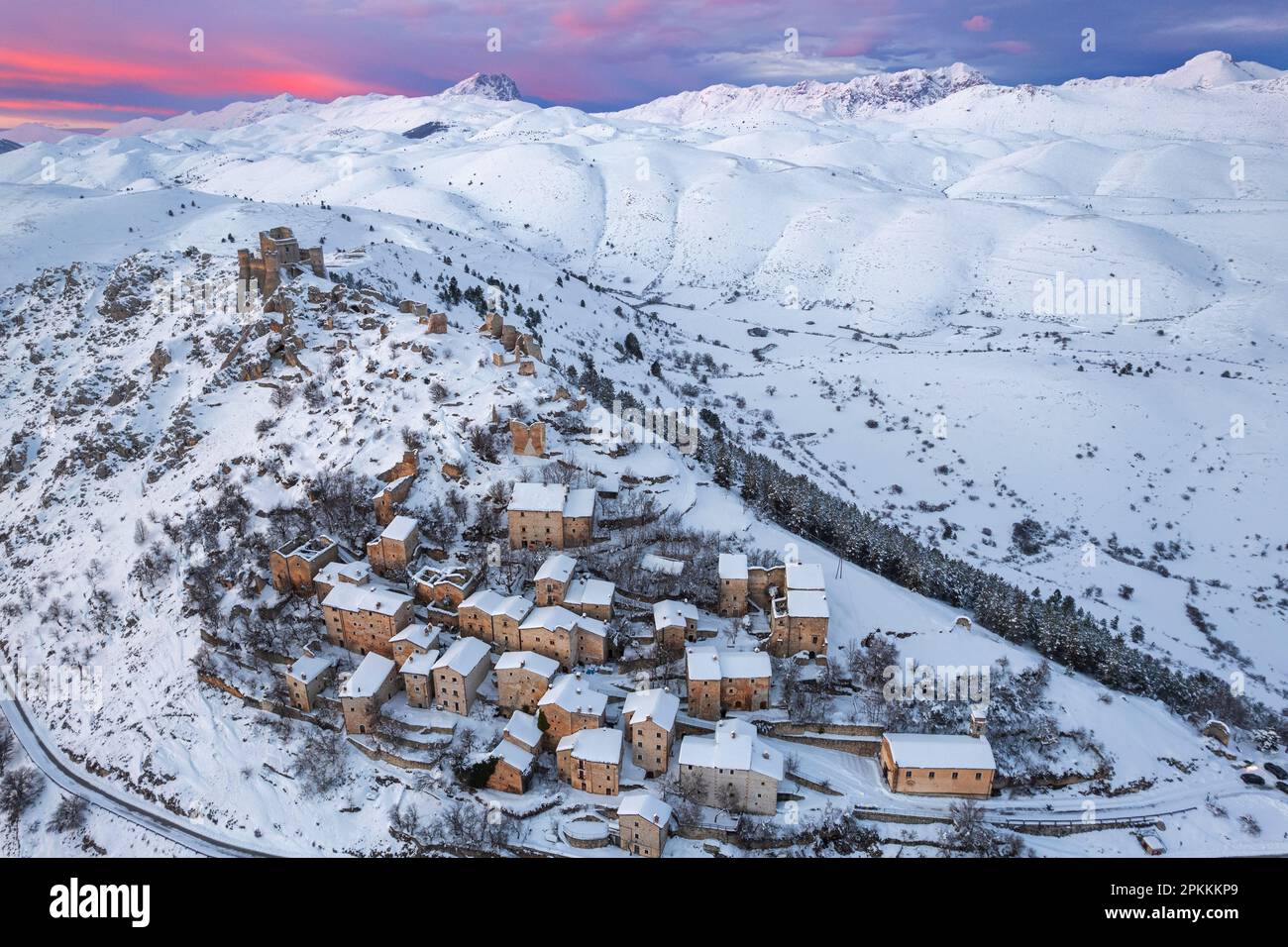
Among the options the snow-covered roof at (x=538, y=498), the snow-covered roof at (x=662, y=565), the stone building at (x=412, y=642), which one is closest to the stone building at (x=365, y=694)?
the stone building at (x=412, y=642)

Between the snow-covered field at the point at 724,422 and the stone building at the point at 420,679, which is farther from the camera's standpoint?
the stone building at the point at 420,679

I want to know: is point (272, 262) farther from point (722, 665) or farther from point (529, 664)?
point (722, 665)

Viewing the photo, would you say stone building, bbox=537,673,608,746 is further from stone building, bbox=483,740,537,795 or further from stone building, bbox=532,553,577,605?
stone building, bbox=532,553,577,605

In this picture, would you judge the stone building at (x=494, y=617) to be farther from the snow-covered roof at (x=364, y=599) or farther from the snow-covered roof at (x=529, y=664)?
the snow-covered roof at (x=364, y=599)

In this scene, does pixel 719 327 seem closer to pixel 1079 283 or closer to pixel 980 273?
pixel 980 273

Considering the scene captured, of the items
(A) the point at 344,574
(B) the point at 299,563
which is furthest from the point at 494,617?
(B) the point at 299,563

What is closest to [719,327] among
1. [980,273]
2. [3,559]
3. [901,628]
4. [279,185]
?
[980,273]
